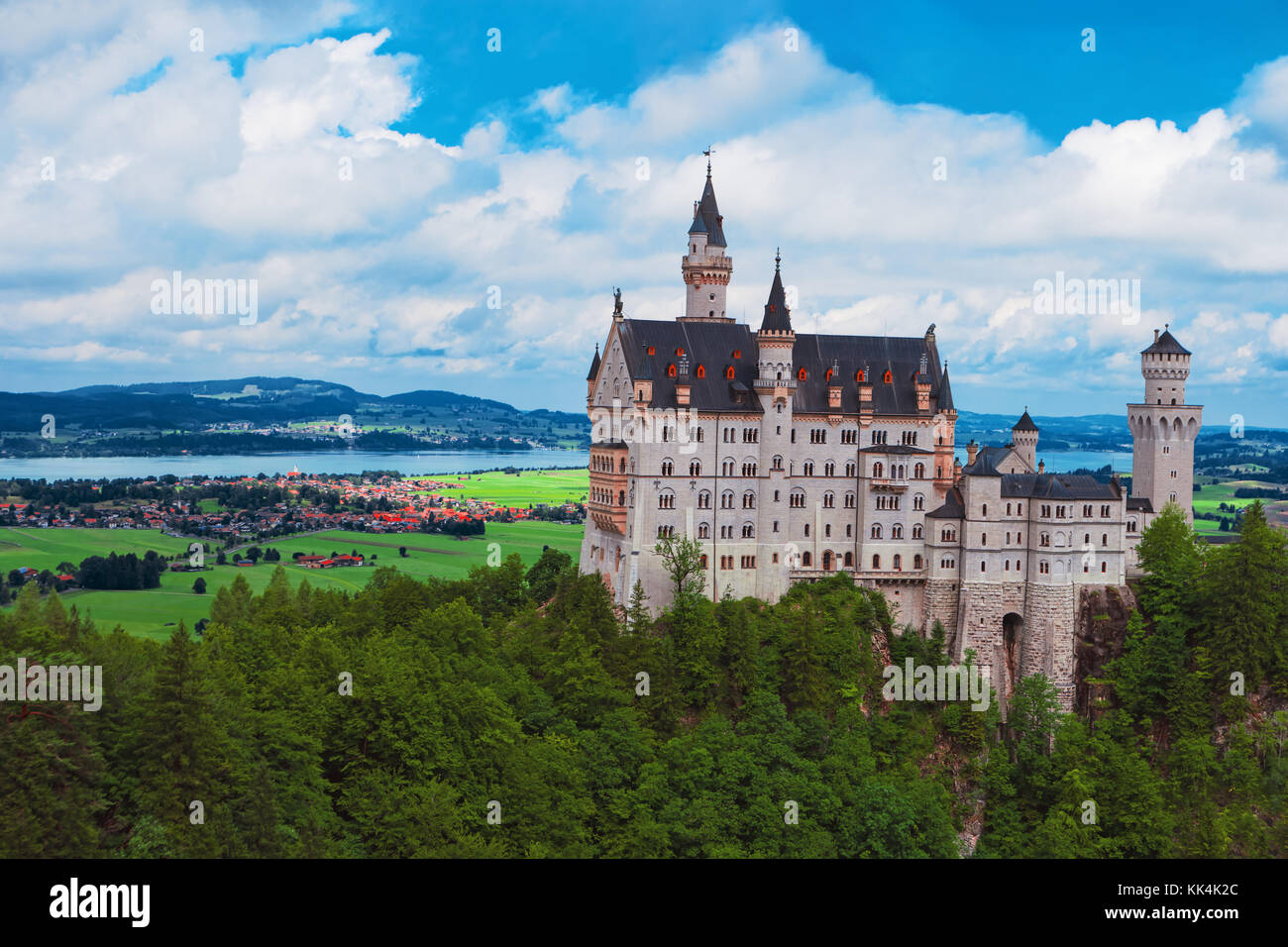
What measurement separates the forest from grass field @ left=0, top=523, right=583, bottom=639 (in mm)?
27423

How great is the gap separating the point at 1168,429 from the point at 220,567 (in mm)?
100819

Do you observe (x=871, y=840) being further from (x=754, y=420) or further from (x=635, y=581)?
(x=754, y=420)

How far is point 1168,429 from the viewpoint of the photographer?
91875mm

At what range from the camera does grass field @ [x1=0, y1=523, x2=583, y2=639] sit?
11206 cm

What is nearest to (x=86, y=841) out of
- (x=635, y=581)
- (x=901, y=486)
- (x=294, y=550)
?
(x=635, y=581)

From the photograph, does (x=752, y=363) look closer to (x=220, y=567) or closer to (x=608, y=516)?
(x=608, y=516)

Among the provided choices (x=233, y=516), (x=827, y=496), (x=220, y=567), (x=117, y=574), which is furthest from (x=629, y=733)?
(x=233, y=516)

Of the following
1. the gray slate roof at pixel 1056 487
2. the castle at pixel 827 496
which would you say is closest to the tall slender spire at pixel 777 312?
the castle at pixel 827 496

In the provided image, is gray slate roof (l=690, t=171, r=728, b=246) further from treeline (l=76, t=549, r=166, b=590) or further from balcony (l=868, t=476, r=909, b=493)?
treeline (l=76, t=549, r=166, b=590)

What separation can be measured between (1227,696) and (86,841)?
223 ft

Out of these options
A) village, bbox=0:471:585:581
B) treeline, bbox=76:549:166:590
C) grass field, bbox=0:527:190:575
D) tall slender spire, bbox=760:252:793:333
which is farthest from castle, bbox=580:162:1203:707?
grass field, bbox=0:527:190:575

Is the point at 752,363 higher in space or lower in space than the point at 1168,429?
higher

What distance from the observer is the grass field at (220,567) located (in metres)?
112

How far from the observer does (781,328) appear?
275 feet
